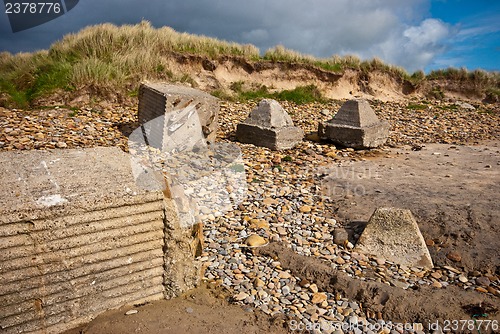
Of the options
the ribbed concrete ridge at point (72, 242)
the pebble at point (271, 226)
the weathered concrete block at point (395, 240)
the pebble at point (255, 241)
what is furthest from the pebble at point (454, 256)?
the ribbed concrete ridge at point (72, 242)

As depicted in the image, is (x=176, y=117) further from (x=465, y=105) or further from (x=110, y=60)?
(x=465, y=105)

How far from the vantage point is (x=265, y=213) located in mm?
4512

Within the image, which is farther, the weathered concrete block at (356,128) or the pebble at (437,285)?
the weathered concrete block at (356,128)

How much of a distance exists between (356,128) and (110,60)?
7442 mm

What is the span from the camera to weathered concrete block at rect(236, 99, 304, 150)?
286 inches

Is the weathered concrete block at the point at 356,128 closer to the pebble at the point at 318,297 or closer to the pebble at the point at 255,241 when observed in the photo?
the pebble at the point at 255,241

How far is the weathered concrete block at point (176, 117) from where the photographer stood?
245 inches

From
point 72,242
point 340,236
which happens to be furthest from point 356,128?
point 72,242

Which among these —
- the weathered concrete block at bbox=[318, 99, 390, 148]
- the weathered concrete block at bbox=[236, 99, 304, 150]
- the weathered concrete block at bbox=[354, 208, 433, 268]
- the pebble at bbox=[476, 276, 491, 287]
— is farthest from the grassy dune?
the pebble at bbox=[476, 276, 491, 287]

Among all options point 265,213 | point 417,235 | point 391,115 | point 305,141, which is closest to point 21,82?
point 305,141

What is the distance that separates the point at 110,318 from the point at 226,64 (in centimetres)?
1227

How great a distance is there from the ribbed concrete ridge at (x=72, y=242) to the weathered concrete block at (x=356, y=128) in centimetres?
581

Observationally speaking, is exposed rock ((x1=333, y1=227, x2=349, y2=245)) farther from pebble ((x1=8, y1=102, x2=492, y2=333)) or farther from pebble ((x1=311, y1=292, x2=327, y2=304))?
pebble ((x1=311, y1=292, x2=327, y2=304))

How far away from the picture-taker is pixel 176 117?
6.29 meters
